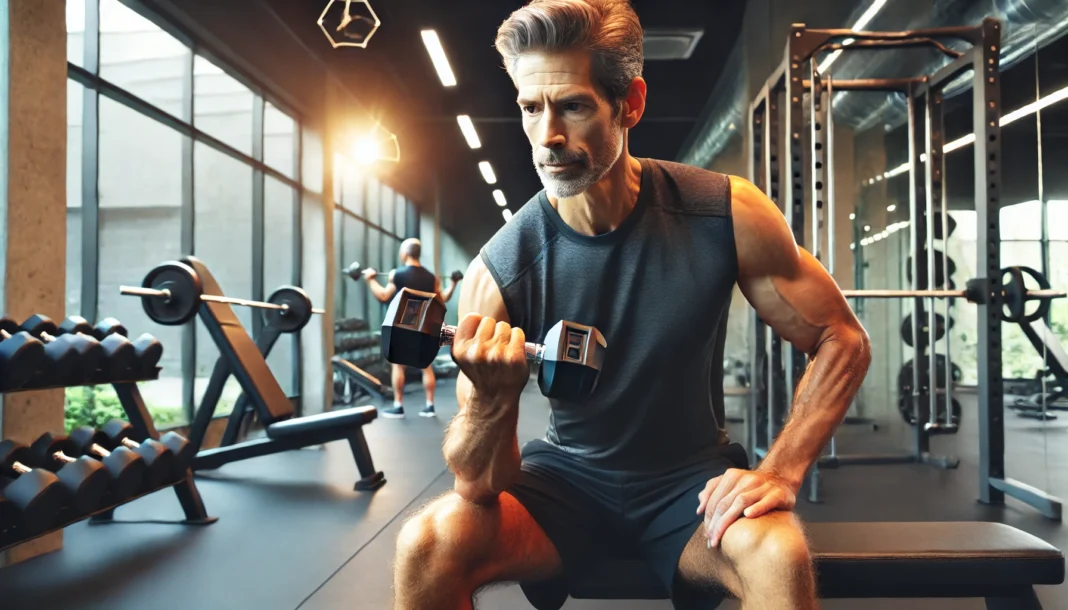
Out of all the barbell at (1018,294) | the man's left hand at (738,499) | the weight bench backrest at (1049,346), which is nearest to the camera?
the man's left hand at (738,499)

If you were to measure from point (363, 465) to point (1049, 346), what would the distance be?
2.79 meters

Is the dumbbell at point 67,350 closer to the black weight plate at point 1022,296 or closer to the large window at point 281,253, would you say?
the black weight plate at point 1022,296

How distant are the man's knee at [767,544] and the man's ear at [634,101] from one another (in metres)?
0.68

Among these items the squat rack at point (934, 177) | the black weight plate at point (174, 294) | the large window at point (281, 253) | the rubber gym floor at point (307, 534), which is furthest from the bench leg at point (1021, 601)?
the large window at point (281, 253)

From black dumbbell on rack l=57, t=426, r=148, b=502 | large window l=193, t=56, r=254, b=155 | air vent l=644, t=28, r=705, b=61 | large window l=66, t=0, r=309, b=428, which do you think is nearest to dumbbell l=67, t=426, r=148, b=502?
black dumbbell on rack l=57, t=426, r=148, b=502

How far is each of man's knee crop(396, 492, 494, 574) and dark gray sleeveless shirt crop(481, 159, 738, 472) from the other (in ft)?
0.91

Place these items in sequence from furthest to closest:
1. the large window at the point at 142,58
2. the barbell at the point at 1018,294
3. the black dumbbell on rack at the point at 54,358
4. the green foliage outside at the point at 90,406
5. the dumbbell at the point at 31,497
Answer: the large window at the point at 142,58 < the green foliage outside at the point at 90,406 < the barbell at the point at 1018,294 < the black dumbbell on rack at the point at 54,358 < the dumbbell at the point at 31,497

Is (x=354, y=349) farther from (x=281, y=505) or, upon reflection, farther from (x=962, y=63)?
(x=962, y=63)

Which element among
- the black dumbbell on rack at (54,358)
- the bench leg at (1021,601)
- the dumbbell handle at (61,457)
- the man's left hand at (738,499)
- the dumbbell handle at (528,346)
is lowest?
the bench leg at (1021,601)

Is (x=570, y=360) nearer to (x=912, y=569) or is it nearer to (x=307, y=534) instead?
(x=912, y=569)

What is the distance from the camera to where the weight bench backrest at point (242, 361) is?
3401 millimetres

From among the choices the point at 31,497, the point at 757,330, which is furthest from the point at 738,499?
the point at 757,330

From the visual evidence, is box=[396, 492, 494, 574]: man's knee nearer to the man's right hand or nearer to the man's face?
the man's right hand

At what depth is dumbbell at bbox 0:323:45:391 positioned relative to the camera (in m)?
1.99
